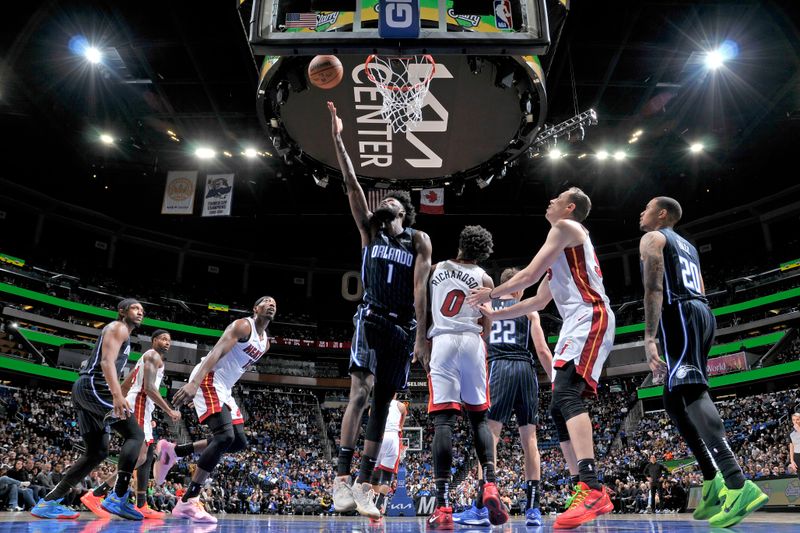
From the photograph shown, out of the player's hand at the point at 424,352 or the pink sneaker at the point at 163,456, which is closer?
the player's hand at the point at 424,352

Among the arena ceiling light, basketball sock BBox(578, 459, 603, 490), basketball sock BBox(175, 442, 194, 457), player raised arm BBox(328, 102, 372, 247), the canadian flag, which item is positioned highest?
the arena ceiling light

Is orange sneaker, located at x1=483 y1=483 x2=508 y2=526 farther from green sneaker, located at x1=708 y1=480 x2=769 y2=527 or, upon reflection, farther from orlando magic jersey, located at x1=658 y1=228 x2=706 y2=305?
orlando magic jersey, located at x1=658 y1=228 x2=706 y2=305

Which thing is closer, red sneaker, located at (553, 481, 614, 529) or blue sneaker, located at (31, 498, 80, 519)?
red sneaker, located at (553, 481, 614, 529)

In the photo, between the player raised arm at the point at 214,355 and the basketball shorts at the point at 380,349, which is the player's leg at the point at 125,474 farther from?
the basketball shorts at the point at 380,349

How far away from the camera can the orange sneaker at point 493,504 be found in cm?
416

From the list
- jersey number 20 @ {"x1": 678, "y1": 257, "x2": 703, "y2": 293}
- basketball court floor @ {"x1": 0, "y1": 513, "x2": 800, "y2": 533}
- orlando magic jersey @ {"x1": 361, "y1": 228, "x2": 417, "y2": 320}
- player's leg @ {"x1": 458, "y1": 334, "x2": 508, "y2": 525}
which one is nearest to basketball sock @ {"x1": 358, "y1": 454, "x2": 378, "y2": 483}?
basketball court floor @ {"x1": 0, "y1": 513, "x2": 800, "y2": 533}

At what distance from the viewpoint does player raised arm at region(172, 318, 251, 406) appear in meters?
5.52

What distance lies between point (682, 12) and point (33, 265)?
30848 mm

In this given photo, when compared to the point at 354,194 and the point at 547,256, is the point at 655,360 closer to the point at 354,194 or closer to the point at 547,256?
the point at 547,256

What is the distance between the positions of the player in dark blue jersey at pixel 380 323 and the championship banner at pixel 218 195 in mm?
17994

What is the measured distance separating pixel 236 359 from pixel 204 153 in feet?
58.4

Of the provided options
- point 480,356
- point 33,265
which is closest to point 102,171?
point 33,265

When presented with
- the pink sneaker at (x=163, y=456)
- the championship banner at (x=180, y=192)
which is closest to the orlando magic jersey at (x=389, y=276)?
the pink sneaker at (x=163, y=456)

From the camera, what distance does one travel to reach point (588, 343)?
3.95 metres
